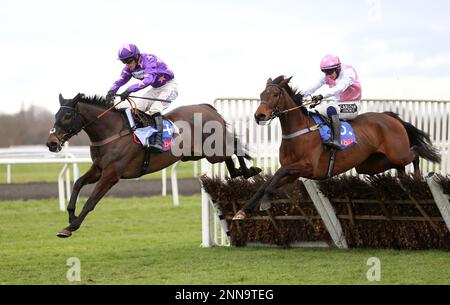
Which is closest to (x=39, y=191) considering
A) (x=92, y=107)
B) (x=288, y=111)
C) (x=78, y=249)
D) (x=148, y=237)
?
(x=148, y=237)

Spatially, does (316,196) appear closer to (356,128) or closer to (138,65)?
(356,128)

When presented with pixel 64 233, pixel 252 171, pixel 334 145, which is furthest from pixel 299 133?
pixel 64 233

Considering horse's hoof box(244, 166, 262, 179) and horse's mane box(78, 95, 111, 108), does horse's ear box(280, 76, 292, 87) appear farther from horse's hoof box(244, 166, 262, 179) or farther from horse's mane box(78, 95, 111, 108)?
horse's mane box(78, 95, 111, 108)

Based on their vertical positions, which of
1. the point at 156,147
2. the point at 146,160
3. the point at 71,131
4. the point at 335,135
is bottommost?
the point at 146,160

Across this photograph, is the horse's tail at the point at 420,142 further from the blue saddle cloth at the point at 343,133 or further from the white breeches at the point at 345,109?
the blue saddle cloth at the point at 343,133

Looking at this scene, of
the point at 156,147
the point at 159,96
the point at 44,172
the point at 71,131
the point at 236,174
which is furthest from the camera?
the point at 44,172

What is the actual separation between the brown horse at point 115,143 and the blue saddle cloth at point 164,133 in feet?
0.29

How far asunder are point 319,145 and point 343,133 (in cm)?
37

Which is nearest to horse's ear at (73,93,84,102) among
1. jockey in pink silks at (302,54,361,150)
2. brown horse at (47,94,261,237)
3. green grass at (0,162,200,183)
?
brown horse at (47,94,261,237)

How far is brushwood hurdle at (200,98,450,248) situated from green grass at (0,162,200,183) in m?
12.3

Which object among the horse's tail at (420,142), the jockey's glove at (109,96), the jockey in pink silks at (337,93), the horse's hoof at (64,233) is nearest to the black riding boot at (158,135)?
the jockey's glove at (109,96)

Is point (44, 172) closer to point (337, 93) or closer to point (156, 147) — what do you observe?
point (156, 147)

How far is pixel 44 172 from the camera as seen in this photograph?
1121 inches

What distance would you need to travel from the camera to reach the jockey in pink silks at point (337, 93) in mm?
8242
